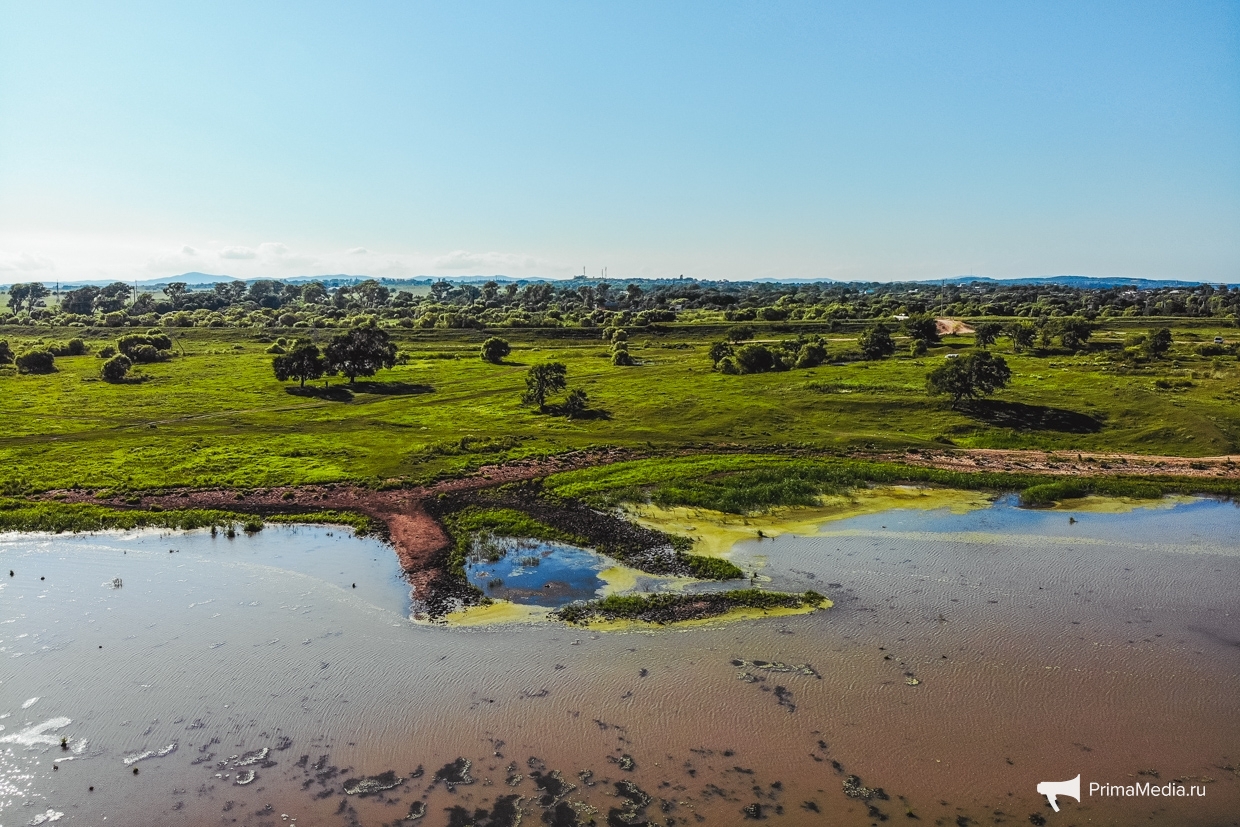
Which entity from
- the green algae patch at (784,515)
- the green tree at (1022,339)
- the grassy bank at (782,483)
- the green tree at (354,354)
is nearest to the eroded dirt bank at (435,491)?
the grassy bank at (782,483)

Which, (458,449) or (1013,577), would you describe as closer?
(1013,577)

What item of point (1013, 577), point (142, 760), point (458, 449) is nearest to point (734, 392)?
point (458, 449)

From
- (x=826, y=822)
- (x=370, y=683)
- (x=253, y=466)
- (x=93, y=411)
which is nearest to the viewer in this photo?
(x=826, y=822)

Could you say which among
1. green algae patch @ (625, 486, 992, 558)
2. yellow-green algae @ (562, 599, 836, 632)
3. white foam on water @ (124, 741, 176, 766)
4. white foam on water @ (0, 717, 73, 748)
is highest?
green algae patch @ (625, 486, 992, 558)

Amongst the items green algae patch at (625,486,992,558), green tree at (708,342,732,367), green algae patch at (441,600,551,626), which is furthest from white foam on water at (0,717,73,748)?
green tree at (708,342,732,367)

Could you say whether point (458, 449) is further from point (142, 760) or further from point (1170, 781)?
point (1170, 781)

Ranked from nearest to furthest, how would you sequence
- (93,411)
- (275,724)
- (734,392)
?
(275,724) < (93,411) < (734,392)

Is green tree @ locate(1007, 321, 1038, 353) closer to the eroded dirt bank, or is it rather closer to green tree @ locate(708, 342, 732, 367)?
green tree @ locate(708, 342, 732, 367)
